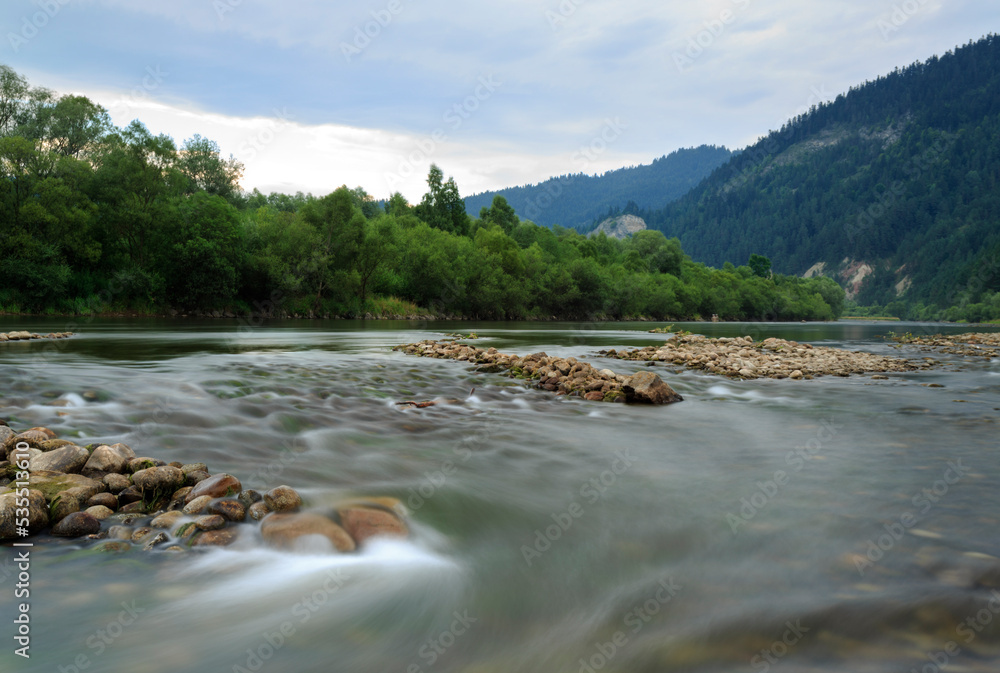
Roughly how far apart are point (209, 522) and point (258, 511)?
47cm

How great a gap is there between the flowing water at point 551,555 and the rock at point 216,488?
0.75 m

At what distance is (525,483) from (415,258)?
76876 millimetres

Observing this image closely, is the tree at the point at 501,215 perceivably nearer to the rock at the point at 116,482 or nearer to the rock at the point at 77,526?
the rock at the point at 116,482

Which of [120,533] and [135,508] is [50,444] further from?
[120,533]

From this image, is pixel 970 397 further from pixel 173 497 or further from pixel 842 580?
pixel 173 497

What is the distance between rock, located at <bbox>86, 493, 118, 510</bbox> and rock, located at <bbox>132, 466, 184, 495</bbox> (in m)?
0.24

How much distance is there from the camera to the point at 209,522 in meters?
4.79

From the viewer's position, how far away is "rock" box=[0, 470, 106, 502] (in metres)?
4.99

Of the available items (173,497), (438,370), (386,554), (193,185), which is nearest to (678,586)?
(386,554)

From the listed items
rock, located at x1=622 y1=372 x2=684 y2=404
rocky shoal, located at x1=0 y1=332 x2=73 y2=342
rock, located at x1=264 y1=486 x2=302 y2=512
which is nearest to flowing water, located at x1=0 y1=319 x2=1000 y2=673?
rock, located at x1=264 y1=486 x2=302 y2=512

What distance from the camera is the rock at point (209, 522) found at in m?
4.75

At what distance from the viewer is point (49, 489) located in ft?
16.4
